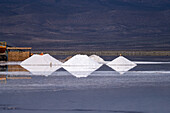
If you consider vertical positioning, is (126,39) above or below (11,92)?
above

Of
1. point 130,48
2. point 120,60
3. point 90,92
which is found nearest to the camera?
point 90,92

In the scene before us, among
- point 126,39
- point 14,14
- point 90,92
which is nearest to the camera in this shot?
point 90,92

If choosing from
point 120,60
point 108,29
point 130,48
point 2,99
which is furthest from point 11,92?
point 108,29

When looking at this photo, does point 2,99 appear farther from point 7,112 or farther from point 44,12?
point 44,12

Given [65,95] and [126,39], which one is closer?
[65,95]

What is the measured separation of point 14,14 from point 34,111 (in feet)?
354

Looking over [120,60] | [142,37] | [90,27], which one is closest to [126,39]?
[142,37]

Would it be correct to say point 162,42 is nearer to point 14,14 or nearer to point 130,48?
point 130,48

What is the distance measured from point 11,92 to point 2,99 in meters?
1.18

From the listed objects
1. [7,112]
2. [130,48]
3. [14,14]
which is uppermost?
[14,14]

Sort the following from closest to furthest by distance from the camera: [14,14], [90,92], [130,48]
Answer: [90,92] → [130,48] → [14,14]

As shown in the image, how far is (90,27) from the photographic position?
99688 millimetres

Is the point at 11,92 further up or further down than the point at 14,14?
further down

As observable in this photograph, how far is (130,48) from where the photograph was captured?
7494 centimetres
